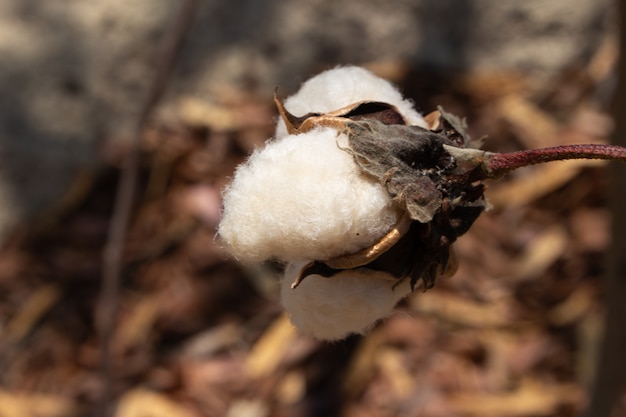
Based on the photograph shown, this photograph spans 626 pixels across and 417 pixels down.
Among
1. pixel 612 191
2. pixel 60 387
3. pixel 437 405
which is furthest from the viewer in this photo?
pixel 60 387

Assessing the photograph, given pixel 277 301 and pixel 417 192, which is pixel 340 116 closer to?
pixel 417 192

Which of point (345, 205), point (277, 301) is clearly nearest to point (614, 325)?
point (277, 301)

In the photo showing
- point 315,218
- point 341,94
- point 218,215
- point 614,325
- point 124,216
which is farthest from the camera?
point 218,215

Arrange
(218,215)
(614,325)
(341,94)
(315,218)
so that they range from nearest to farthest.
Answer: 1. (315,218)
2. (341,94)
3. (614,325)
4. (218,215)

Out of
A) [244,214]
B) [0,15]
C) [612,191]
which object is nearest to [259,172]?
[244,214]

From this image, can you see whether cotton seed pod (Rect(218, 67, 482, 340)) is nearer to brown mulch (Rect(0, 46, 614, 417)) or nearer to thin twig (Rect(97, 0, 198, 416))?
thin twig (Rect(97, 0, 198, 416))

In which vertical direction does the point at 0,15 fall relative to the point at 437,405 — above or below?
above

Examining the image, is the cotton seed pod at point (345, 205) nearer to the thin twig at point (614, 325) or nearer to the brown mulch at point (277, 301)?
the thin twig at point (614, 325)

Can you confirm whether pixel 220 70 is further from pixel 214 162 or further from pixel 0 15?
pixel 0 15
